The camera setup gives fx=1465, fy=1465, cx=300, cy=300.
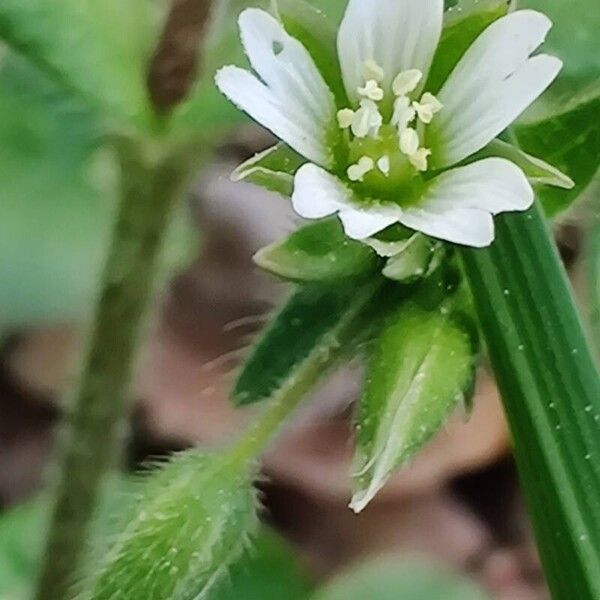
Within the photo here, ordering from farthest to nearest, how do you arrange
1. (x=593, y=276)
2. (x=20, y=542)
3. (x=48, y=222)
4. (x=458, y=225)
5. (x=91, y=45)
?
(x=48, y=222) < (x=20, y=542) < (x=91, y=45) < (x=593, y=276) < (x=458, y=225)

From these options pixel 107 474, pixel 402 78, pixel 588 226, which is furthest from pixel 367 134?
pixel 107 474

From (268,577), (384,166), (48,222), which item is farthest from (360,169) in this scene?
(48,222)

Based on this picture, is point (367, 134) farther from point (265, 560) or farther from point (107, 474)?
point (265, 560)

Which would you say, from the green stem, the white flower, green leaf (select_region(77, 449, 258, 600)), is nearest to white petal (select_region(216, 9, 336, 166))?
the white flower

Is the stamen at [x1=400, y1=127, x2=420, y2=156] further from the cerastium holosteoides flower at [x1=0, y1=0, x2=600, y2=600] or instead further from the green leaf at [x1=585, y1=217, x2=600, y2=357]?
the green leaf at [x1=585, y1=217, x2=600, y2=357]

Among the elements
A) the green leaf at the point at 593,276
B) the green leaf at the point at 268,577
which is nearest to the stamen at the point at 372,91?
the green leaf at the point at 593,276

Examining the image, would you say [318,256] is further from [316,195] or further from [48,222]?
[48,222]

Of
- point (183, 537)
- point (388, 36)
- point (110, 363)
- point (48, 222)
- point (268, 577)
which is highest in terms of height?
point (388, 36)
